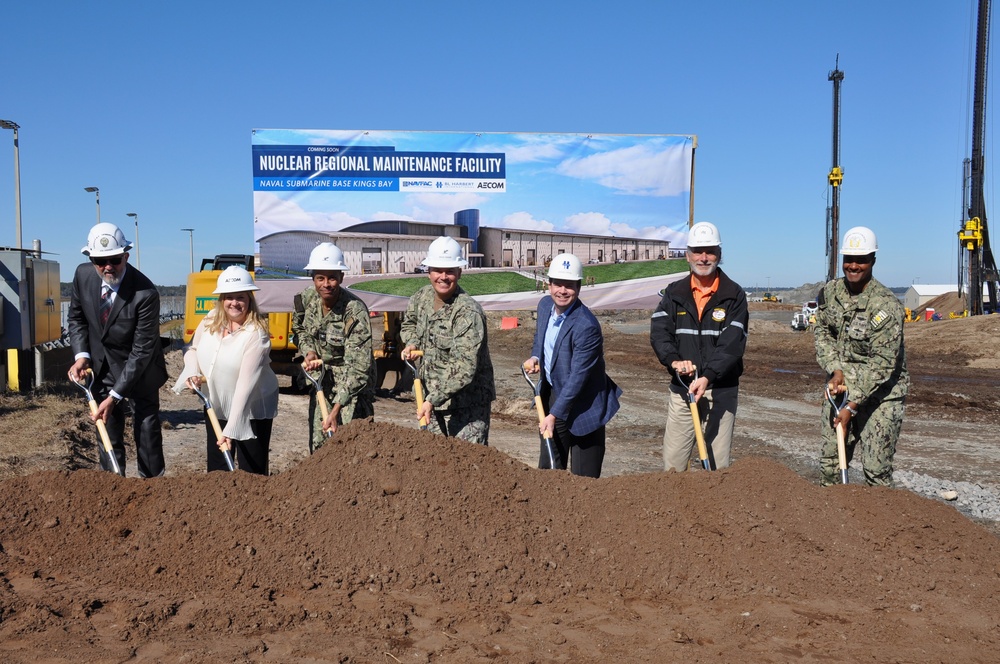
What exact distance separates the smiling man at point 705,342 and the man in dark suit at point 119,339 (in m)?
3.16

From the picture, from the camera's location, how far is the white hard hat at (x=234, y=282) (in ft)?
15.9

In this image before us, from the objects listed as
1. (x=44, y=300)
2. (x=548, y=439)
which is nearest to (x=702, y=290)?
(x=548, y=439)

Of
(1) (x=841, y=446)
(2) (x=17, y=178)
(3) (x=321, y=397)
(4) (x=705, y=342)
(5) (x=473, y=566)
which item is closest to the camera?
(5) (x=473, y=566)

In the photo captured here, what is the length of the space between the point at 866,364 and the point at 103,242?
4577mm

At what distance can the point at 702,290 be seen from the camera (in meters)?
5.13

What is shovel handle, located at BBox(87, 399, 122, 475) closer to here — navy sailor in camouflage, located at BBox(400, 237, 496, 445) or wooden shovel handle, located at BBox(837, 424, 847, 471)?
navy sailor in camouflage, located at BBox(400, 237, 496, 445)

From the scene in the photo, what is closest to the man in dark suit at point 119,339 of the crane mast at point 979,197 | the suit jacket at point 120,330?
the suit jacket at point 120,330

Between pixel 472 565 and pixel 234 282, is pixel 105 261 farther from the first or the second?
pixel 472 565

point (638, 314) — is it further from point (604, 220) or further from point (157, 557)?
point (157, 557)

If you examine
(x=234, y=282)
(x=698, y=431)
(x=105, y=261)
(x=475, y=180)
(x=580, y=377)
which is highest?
(x=475, y=180)

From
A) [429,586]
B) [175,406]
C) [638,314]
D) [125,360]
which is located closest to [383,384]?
[175,406]

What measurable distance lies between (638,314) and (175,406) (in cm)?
3446

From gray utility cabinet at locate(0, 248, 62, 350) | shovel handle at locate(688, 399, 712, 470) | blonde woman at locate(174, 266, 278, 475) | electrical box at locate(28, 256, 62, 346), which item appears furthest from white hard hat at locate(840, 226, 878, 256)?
electrical box at locate(28, 256, 62, 346)

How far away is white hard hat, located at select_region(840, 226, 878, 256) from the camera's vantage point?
4.92m
